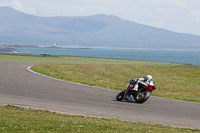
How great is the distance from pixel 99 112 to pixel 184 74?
3450 centimetres

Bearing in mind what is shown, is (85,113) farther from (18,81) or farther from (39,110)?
(18,81)

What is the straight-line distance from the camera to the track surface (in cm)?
1585

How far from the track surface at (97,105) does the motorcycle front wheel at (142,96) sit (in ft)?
1.26

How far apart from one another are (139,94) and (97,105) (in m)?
3.14

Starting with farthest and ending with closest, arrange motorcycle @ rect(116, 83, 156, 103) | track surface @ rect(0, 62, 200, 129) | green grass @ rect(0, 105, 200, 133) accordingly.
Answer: motorcycle @ rect(116, 83, 156, 103)
track surface @ rect(0, 62, 200, 129)
green grass @ rect(0, 105, 200, 133)

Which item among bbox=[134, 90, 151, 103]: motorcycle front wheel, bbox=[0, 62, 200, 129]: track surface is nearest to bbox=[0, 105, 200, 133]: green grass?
bbox=[0, 62, 200, 129]: track surface

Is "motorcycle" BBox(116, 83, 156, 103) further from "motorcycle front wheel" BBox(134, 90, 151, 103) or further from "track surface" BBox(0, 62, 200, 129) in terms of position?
"track surface" BBox(0, 62, 200, 129)

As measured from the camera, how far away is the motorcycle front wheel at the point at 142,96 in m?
20.1

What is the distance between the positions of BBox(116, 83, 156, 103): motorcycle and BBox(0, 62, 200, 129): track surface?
0.45m

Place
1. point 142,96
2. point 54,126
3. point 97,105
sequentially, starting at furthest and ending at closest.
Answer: point 142,96
point 97,105
point 54,126

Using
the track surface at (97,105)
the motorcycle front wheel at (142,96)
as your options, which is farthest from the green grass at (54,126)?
the motorcycle front wheel at (142,96)

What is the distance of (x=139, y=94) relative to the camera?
20.4 meters

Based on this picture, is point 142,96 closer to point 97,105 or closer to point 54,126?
point 97,105

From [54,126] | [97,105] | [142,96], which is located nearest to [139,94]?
[142,96]
